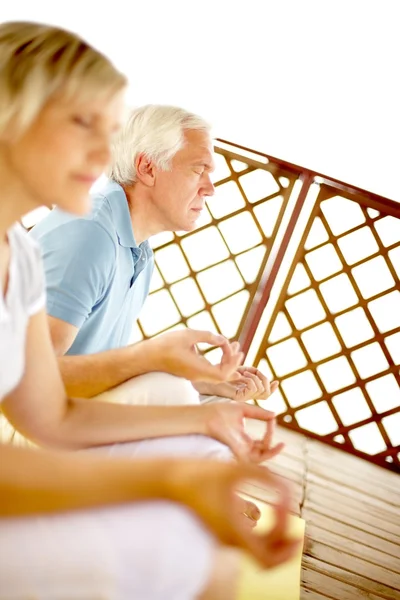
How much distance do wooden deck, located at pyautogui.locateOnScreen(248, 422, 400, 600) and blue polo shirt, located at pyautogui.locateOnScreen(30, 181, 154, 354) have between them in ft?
2.15

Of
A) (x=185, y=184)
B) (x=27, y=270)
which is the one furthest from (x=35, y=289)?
(x=185, y=184)

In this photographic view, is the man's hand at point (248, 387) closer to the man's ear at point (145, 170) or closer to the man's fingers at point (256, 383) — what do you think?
the man's fingers at point (256, 383)

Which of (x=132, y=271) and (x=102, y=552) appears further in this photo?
(x=132, y=271)

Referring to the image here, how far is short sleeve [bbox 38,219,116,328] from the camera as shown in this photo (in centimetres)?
125

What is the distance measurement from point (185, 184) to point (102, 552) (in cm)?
116

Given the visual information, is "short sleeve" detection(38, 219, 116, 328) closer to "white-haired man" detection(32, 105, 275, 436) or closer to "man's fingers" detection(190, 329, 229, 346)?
"white-haired man" detection(32, 105, 275, 436)

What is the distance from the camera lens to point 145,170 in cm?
157

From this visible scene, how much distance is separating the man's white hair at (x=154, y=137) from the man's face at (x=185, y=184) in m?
0.02

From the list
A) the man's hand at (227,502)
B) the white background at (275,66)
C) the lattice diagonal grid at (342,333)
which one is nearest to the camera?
the man's hand at (227,502)

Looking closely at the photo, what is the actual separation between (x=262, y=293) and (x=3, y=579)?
244cm

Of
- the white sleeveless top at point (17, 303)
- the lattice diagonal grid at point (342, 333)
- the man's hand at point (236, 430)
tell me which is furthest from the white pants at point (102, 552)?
the lattice diagonal grid at point (342, 333)

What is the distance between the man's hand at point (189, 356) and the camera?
3.48 ft

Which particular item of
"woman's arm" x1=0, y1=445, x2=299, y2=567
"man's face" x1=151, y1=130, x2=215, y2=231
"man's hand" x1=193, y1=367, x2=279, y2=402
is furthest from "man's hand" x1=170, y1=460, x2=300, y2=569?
"man's face" x1=151, y1=130, x2=215, y2=231

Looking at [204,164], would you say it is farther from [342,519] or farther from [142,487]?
[142,487]
